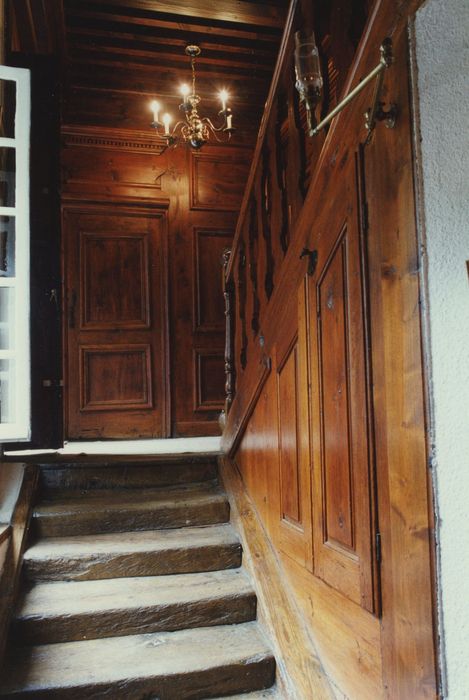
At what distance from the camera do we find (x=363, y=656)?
55.0 inches

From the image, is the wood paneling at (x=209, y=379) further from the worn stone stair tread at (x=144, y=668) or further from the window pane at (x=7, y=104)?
the worn stone stair tread at (x=144, y=668)

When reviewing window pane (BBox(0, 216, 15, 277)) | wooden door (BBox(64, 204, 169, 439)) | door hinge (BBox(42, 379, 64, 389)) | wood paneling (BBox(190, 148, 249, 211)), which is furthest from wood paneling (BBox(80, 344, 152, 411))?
window pane (BBox(0, 216, 15, 277))

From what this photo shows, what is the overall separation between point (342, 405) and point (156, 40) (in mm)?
3572

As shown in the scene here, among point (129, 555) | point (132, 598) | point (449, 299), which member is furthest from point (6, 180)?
point (449, 299)

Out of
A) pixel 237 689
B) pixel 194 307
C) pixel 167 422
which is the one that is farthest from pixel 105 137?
pixel 237 689

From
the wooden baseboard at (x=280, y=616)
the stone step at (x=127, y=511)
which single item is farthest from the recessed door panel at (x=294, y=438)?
the stone step at (x=127, y=511)

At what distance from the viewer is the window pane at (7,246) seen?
2377mm

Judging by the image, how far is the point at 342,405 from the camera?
1.53 meters

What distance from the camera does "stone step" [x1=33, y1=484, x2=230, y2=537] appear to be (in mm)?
2357

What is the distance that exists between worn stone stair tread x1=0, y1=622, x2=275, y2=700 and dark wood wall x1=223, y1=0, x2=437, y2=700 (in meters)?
0.29

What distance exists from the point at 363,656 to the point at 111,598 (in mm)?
1036

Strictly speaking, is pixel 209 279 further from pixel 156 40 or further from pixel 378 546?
pixel 378 546

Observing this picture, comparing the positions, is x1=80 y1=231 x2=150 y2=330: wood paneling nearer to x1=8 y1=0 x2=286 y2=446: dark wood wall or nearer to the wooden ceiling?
x1=8 y1=0 x2=286 y2=446: dark wood wall

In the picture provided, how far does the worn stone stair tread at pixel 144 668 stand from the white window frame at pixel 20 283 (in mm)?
851
